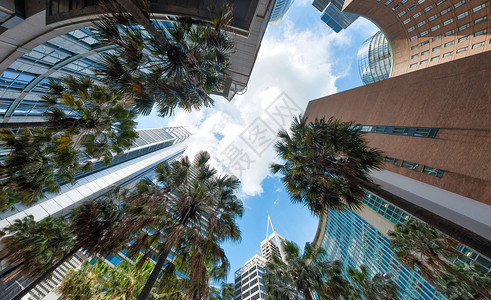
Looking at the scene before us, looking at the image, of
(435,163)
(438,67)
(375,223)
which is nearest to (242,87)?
(438,67)

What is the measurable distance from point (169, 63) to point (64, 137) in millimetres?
4981

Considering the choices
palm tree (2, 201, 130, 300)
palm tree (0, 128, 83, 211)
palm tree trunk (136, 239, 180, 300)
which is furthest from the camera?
palm tree (2, 201, 130, 300)

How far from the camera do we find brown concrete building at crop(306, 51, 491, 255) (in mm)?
8797

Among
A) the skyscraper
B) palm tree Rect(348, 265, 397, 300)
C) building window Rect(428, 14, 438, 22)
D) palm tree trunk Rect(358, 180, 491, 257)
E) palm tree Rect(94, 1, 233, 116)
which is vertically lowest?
the skyscraper

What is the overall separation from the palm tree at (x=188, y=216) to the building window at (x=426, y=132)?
1368 centimetres

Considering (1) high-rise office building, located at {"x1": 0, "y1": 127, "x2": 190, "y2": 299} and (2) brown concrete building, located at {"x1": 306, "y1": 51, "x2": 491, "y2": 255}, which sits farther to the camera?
(1) high-rise office building, located at {"x1": 0, "y1": 127, "x2": 190, "y2": 299}

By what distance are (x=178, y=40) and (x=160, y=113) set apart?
3431mm

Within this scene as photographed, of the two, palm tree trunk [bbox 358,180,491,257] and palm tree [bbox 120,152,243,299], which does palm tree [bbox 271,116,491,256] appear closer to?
palm tree trunk [bbox 358,180,491,257]

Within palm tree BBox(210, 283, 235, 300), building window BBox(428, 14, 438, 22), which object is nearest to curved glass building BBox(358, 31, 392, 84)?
building window BBox(428, 14, 438, 22)

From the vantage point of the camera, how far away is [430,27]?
101 ft

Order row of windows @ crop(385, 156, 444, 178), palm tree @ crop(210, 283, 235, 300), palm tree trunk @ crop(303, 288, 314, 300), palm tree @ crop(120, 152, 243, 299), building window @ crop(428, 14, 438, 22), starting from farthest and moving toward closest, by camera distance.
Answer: building window @ crop(428, 14, 438, 22) < row of windows @ crop(385, 156, 444, 178) < palm tree @ crop(210, 283, 235, 300) < palm tree trunk @ crop(303, 288, 314, 300) < palm tree @ crop(120, 152, 243, 299)

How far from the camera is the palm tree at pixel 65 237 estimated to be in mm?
7397

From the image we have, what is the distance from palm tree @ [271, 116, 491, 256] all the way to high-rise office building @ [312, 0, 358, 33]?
79.9m

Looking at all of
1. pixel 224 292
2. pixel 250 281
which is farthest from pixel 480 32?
pixel 250 281
